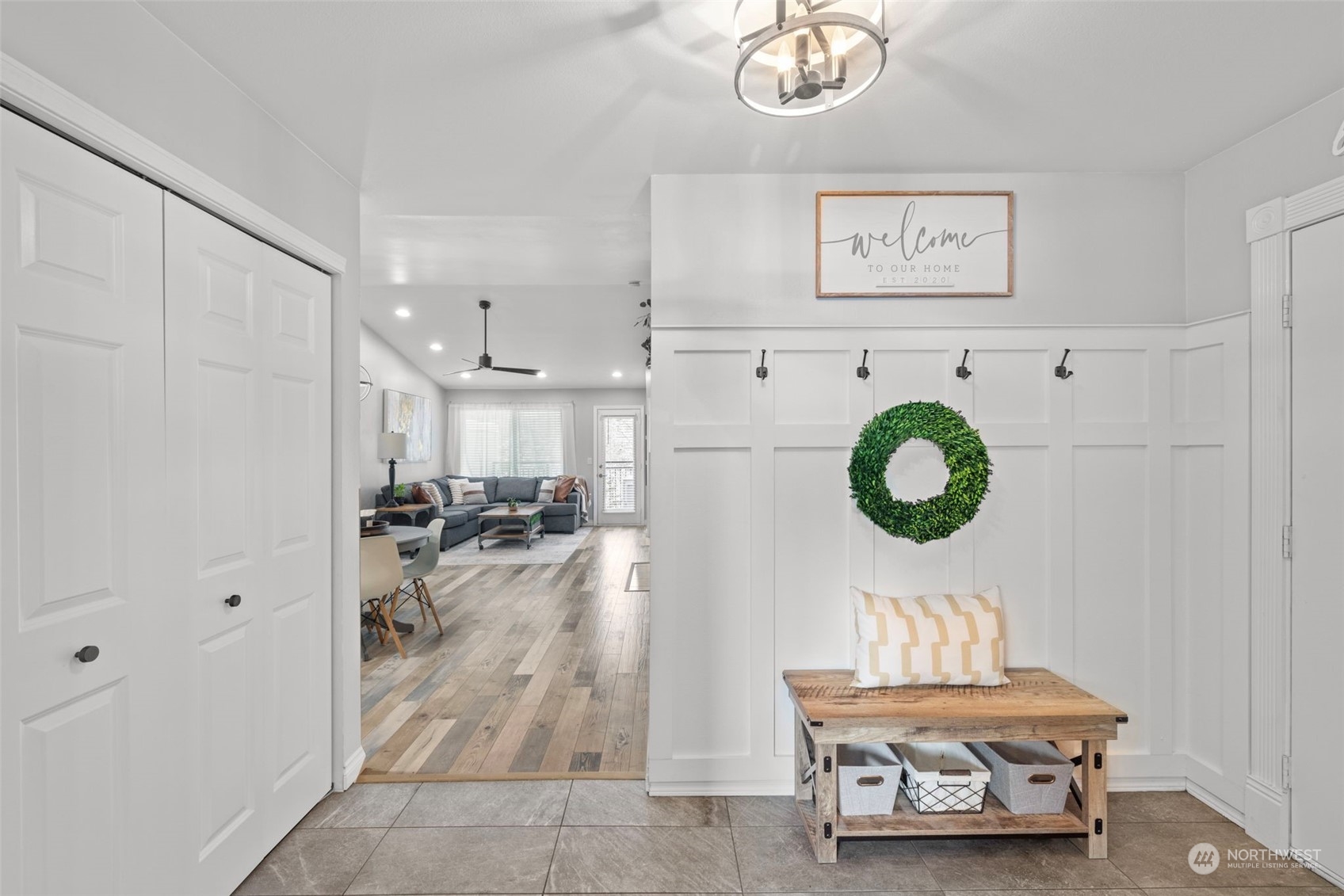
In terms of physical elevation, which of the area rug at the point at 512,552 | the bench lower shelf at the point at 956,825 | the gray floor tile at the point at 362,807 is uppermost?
the bench lower shelf at the point at 956,825

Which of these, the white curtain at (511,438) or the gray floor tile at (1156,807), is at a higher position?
the white curtain at (511,438)

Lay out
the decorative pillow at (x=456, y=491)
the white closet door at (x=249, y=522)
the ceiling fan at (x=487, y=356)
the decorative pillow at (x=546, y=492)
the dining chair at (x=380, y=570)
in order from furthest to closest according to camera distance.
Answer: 1. the decorative pillow at (x=546, y=492)
2. the decorative pillow at (x=456, y=491)
3. the ceiling fan at (x=487, y=356)
4. the dining chair at (x=380, y=570)
5. the white closet door at (x=249, y=522)

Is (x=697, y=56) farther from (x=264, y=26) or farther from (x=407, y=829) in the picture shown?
(x=407, y=829)

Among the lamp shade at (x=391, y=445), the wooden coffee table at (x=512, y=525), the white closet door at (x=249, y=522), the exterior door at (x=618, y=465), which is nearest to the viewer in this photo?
the white closet door at (x=249, y=522)

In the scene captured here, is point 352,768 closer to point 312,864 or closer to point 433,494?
point 312,864

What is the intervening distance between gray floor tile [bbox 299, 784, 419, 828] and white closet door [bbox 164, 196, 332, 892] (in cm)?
7

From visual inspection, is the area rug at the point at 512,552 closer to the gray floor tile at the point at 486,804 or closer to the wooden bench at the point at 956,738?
the gray floor tile at the point at 486,804

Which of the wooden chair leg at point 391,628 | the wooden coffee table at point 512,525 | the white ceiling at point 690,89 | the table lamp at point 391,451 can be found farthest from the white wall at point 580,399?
the white ceiling at point 690,89

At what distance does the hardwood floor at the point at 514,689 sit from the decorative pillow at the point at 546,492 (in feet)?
13.4

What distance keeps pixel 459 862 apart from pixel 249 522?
1.24 metres

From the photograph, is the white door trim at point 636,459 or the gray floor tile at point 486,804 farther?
the white door trim at point 636,459

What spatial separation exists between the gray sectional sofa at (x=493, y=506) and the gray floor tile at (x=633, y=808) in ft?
18.6

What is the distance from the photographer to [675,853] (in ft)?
6.72

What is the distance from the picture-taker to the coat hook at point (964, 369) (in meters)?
2.36
